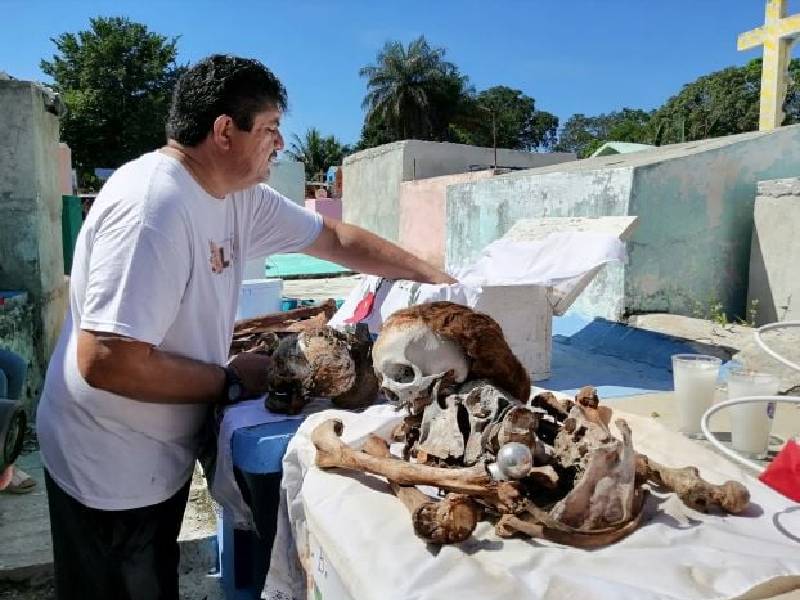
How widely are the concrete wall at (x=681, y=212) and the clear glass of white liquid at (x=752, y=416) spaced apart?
104 inches

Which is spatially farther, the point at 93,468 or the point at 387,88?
the point at 387,88

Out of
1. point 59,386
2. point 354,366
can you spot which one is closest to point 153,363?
point 59,386

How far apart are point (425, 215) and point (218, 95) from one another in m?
10.9

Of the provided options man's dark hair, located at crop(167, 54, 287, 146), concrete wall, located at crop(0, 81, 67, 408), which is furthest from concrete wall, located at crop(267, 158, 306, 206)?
man's dark hair, located at crop(167, 54, 287, 146)

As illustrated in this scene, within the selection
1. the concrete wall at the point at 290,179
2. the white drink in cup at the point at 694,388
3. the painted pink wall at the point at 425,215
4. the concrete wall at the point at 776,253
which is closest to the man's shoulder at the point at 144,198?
the white drink in cup at the point at 694,388

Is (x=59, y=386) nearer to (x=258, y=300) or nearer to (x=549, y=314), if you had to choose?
(x=549, y=314)

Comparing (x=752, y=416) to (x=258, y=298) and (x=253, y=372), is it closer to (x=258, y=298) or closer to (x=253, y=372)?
(x=253, y=372)

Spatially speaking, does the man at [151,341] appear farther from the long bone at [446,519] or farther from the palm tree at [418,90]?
the palm tree at [418,90]

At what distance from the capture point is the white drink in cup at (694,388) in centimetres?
195

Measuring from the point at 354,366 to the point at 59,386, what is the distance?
71 centimetres

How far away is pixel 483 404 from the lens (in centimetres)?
129

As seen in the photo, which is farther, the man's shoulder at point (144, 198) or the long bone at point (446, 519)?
the man's shoulder at point (144, 198)

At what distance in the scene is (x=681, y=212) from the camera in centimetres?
468

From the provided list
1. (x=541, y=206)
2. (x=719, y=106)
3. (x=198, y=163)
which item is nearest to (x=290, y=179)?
(x=541, y=206)
